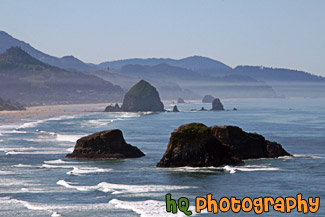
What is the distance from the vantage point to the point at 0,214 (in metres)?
44.0

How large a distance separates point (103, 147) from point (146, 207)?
31.9 metres

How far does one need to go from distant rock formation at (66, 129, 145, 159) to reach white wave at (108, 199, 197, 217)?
28045mm

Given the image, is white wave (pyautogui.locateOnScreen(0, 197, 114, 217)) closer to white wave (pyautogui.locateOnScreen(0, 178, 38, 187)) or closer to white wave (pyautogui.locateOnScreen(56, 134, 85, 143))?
white wave (pyautogui.locateOnScreen(0, 178, 38, 187))

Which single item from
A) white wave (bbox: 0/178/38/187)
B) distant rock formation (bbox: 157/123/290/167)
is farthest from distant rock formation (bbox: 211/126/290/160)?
white wave (bbox: 0/178/38/187)

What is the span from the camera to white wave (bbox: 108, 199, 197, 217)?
4372 cm

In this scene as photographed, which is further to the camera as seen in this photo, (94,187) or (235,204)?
(94,187)

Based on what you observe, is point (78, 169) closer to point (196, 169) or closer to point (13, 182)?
point (13, 182)

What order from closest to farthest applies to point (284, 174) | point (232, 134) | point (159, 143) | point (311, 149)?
point (284, 174) → point (232, 134) → point (311, 149) → point (159, 143)

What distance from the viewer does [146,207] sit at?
4606 centimetres

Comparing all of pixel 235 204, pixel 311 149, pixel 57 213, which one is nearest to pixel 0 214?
pixel 57 213

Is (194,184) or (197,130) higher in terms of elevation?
(197,130)

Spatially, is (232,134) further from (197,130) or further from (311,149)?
(311,149)

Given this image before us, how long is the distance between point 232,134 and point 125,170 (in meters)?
14.5

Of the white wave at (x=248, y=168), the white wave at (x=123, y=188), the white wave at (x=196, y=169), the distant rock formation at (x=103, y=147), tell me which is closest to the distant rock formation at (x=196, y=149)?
the white wave at (x=196, y=169)
